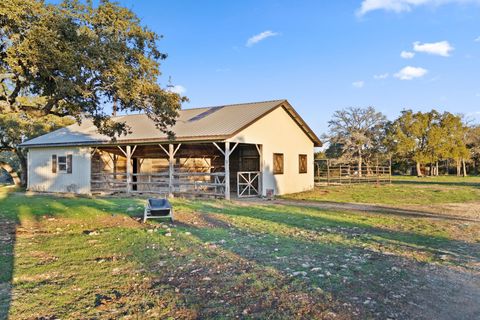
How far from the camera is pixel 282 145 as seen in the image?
69.3ft

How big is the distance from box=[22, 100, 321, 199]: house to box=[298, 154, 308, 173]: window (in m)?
0.01

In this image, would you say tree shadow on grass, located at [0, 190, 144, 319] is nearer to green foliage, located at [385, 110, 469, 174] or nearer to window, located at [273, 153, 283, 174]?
window, located at [273, 153, 283, 174]

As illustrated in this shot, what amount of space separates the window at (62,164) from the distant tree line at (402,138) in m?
27.9

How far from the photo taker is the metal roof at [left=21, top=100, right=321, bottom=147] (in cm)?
1794

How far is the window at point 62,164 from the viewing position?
22.8m

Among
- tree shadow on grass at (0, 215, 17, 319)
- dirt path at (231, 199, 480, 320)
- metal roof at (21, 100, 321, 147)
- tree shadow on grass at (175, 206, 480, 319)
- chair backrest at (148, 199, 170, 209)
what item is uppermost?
metal roof at (21, 100, 321, 147)

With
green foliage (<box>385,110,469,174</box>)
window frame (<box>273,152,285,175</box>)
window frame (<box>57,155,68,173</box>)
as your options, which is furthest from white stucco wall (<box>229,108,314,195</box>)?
green foliage (<box>385,110,469,174</box>)

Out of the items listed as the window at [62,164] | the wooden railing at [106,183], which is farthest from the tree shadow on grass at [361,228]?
the window at [62,164]

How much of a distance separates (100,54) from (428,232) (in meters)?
8.73

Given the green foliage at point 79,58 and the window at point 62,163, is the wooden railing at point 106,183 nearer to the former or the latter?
the window at point 62,163

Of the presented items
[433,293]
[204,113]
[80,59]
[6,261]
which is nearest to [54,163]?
[204,113]

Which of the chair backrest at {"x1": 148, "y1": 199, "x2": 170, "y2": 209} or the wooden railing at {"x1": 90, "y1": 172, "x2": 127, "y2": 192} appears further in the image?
the wooden railing at {"x1": 90, "y1": 172, "x2": 127, "y2": 192}

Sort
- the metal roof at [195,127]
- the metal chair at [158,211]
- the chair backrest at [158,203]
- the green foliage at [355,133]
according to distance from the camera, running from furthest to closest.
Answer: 1. the green foliage at [355,133]
2. the metal roof at [195,127]
3. the chair backrest at [158,203]
4. the metal chair at [158,211]

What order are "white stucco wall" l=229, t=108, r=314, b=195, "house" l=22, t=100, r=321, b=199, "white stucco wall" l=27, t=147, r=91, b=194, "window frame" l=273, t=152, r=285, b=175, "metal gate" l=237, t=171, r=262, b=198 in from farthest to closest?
"white stucco wall" l=27, t=147, r=91, b=194, "window frame" l=273, t=152, r=285, b=175, "house" l=22, t=100, r=321, b=199, "white stucco wall" l=229, t=108, r=314, b=195, "metal gate" l=237, t=171, r=262, b=198
